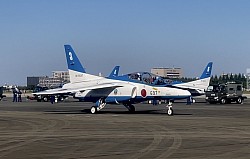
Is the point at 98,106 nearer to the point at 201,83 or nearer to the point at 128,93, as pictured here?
the point at 128,93

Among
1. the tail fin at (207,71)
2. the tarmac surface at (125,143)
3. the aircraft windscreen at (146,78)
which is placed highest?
the tail fin at (207,71)

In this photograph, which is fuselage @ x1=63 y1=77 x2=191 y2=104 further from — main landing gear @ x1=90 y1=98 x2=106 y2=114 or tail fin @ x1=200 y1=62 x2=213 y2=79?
tail fin @ x1=200 y1=62 x2=213 y2=79

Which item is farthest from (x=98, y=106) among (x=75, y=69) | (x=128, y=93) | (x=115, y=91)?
(x=75, y=69)

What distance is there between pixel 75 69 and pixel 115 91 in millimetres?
4468

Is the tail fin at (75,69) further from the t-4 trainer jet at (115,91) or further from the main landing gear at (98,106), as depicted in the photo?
the main landing gear at (98,106)

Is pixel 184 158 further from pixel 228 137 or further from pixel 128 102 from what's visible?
pixel 128 102

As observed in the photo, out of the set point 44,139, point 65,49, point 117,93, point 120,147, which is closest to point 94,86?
point 117,93

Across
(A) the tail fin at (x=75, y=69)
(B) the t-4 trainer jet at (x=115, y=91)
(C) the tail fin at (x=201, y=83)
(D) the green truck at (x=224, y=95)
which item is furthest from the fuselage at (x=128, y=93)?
(D) the green truck at (x=224, y=95)

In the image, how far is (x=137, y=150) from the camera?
13867mm

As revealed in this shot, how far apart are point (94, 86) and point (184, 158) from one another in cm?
2272

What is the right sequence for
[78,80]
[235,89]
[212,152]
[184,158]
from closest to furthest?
[184,158] → [212,152] → [78,80] → [235,89]

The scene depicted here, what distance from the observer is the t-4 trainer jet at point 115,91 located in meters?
33.2

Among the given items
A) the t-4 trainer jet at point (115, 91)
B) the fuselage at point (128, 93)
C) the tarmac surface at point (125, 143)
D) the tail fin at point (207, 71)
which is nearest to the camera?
the tarmac surface at point (125, 143)

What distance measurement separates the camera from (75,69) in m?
37.5
